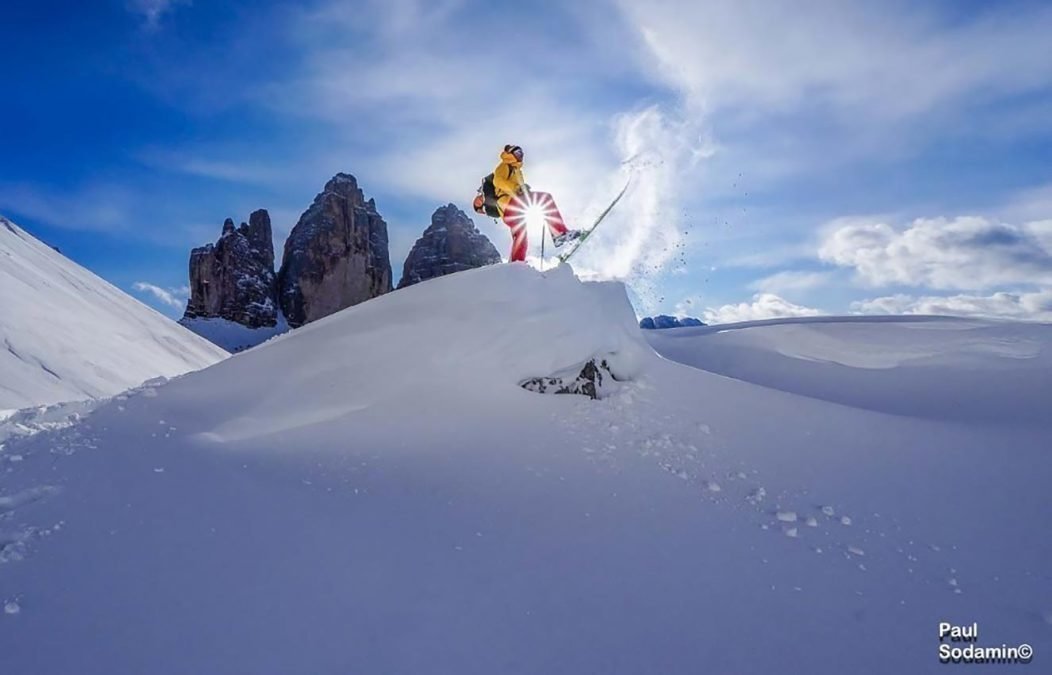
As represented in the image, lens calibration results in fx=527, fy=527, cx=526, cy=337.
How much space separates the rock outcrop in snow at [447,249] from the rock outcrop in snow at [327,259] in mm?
6421

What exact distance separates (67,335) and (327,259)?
55.7m

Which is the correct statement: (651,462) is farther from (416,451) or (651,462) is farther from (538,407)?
(416,451)

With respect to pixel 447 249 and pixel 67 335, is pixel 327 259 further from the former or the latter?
pixel 67 335

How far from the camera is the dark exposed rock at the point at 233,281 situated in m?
60.8

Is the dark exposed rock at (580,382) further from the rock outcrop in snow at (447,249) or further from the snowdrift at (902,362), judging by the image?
the rock outcrop in snow at (447,249)

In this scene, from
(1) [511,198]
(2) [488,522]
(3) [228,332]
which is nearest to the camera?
(2) [488,522]

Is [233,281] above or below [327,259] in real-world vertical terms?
below

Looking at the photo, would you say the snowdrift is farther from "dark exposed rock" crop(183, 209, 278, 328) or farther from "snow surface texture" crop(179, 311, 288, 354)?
"dark exposed rock" crop(183, 209, 278, 328)

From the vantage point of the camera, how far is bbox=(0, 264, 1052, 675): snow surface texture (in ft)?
9.68

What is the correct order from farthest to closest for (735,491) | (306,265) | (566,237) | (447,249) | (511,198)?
(306,265) → (447,249) → (566,237) → (511,198) → (735,491)

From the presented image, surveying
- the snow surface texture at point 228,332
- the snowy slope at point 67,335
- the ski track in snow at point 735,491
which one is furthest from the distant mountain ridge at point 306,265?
the ski track in snow at point 735,491

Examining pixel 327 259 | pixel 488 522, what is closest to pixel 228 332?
pixel 327 259

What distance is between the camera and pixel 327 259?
64.3 metres

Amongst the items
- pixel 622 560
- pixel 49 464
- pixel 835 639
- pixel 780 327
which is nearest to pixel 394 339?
pixel 49 464
